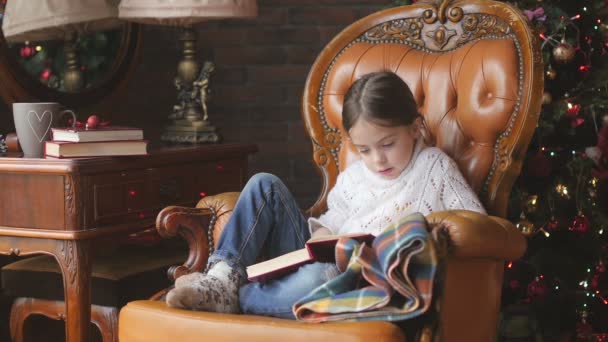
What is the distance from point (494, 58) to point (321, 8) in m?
1.32

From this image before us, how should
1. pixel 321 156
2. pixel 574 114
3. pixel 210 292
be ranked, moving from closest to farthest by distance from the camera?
pixel 210 292
pixel 321 156
pixel 574 114

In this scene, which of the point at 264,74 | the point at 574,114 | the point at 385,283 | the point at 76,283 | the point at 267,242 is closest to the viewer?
the point at 385,283

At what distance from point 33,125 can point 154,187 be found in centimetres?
37

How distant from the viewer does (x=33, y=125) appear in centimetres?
232

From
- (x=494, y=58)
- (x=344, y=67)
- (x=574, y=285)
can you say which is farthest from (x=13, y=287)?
(x=574, y=285)

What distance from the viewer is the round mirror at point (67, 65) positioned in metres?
2.59

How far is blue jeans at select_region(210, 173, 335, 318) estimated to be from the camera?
72.2 inches

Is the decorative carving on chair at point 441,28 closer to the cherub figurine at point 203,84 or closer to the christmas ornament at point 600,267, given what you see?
the cherub figurine at point 203,84

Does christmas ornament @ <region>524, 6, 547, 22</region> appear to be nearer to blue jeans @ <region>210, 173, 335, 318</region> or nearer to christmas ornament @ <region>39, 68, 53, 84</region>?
blue jeans @ <region>210, 173, 335, 318</region>

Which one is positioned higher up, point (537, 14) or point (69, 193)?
point (537, 14)

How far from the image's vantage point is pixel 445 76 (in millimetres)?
2250

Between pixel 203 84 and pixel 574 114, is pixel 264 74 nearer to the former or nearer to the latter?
pixel 203 84

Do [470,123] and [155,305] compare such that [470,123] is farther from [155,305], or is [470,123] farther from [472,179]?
[155,305]

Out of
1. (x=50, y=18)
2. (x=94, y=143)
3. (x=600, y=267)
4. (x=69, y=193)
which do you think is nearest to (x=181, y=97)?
(x=50, y=18)
